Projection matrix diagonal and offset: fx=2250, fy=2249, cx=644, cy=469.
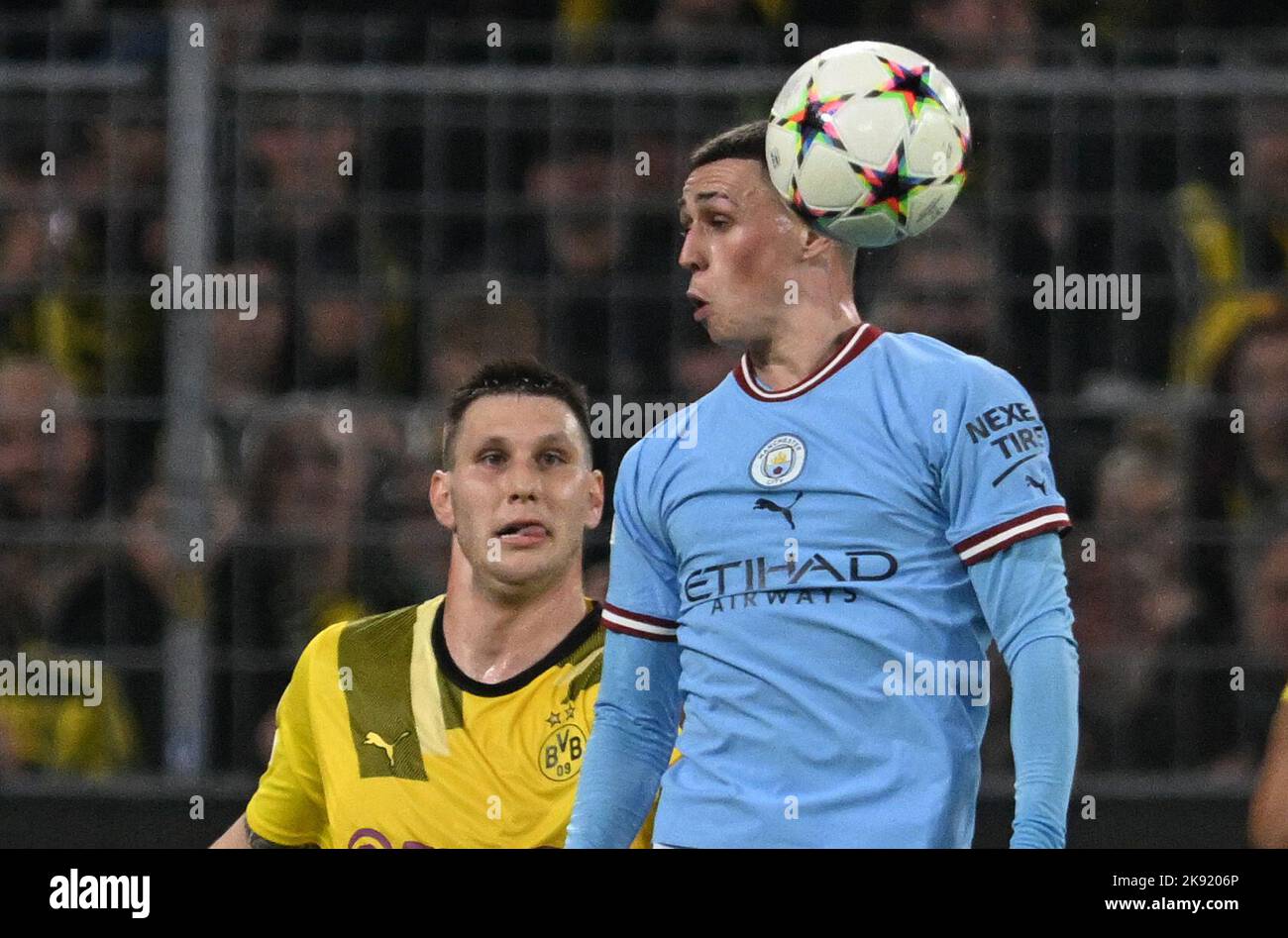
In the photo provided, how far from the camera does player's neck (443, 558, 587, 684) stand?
→ 4.54 metres

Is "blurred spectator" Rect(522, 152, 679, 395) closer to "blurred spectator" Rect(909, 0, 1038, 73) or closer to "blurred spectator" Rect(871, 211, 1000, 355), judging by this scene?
"blurred spectator" Rect(871, 211, 1000, 355)

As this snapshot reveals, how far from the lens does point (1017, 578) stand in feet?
12.0

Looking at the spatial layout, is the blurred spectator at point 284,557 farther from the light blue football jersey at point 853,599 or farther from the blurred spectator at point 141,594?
the light blue football jersey at point 853,599

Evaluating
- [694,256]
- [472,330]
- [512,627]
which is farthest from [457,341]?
[694,256]

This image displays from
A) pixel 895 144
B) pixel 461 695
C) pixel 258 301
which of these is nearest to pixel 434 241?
pixel 258 301

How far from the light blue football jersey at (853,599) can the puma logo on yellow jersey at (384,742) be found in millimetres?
758

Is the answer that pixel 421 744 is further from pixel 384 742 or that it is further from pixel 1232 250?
pixel 1232 250

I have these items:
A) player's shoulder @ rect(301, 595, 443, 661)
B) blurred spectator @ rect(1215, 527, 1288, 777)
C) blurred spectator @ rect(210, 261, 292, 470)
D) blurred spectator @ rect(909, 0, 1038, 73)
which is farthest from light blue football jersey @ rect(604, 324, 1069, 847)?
blurred spectator @ rect(909, 0, 1038, 73)

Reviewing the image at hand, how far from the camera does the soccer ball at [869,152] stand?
13.3 ft

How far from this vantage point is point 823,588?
3814 mm

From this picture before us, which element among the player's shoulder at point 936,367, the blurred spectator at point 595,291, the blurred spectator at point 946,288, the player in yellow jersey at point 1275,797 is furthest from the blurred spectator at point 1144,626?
the player's shoulder at point 936,367
